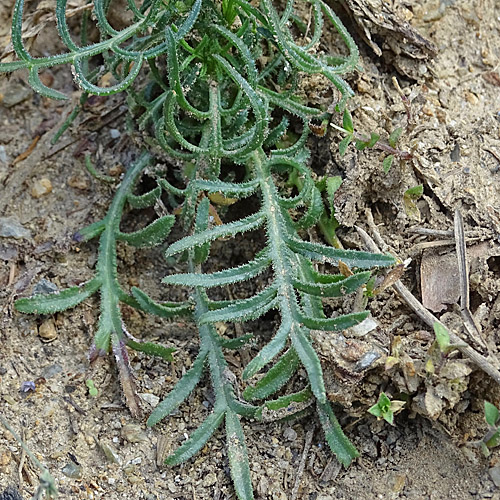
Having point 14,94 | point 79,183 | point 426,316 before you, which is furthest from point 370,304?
point 14,94

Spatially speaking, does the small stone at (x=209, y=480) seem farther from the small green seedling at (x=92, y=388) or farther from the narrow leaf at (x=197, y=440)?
the small green seedling at (x=92, y=388)

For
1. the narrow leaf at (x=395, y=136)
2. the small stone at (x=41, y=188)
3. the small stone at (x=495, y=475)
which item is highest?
the small stone at (x=41, y=188)

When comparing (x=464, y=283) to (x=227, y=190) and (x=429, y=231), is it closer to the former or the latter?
(x=429, y=231)

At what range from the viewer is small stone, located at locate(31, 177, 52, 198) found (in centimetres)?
230

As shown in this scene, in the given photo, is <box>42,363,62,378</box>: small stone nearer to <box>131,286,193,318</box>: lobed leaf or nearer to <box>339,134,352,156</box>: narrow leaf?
<box>131,286,193,318</box>: lobed leaf

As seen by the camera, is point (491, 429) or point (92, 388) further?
point (92, 388)

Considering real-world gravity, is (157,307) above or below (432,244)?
above

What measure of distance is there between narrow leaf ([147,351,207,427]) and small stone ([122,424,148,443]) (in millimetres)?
40

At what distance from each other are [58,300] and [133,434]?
488 millimetres

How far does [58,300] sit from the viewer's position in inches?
77.8

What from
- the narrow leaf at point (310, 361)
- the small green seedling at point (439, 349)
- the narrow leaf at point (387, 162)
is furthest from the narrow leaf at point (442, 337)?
the narrow leaf at point (387, 162)

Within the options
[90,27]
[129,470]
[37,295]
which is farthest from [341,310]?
[90,27]

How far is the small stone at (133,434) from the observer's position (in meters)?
1.77

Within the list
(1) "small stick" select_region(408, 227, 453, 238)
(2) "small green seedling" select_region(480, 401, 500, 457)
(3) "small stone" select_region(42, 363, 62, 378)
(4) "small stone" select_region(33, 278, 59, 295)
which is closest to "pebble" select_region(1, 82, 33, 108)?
(4) "small stone" select_region(33, 278, 59, 295)
